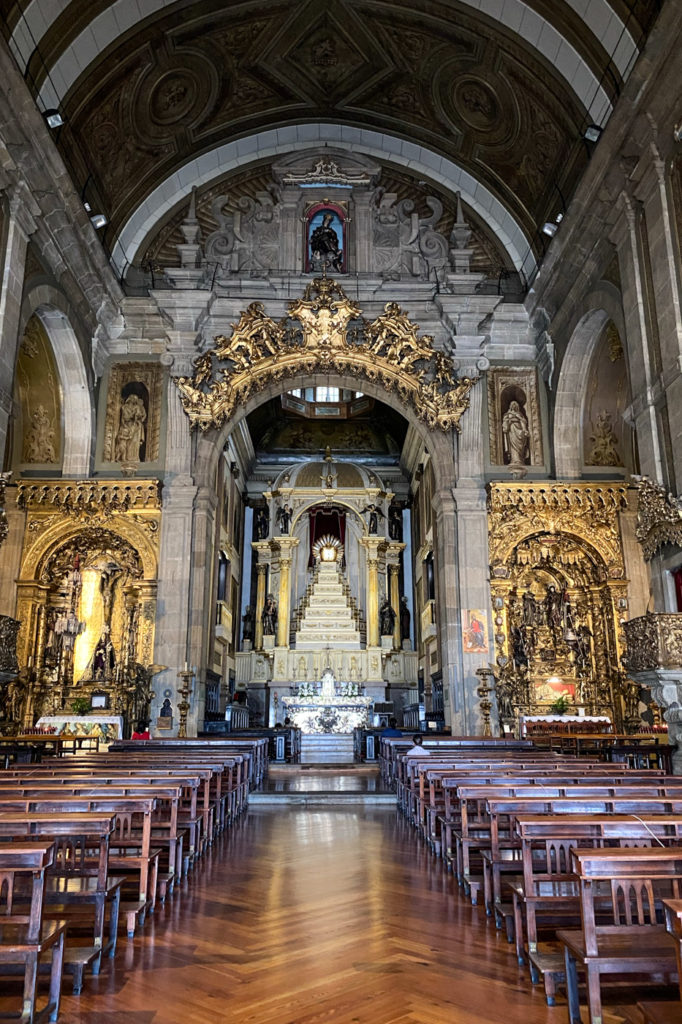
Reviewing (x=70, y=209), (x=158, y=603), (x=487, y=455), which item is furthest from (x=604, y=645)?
(x=70, y=209)

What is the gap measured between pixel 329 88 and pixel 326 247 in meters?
3.08

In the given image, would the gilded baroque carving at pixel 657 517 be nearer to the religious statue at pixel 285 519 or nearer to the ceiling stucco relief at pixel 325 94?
the ceiling stucco relief at pixel 325 94

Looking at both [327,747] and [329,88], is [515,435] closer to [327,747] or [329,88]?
[329,88]

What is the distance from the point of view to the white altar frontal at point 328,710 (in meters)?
19.8

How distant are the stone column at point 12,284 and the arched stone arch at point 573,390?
9109 mm

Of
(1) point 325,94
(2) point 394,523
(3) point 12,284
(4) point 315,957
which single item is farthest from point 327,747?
(4) point 315,957

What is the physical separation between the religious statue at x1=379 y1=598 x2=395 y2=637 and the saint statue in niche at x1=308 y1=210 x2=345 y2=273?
9892mm

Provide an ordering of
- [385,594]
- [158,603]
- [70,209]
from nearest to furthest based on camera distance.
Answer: [70,209]
[158,603]
[385,594]

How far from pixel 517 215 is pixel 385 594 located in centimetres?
1105

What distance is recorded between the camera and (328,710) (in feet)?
65.3

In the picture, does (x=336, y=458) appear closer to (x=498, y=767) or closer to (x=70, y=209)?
(x=70, y=209)

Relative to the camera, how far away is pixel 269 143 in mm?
17734

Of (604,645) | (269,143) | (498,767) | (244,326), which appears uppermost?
(269,143)

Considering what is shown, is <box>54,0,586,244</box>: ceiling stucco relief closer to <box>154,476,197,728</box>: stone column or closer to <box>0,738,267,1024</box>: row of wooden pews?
<box>154,476,197,728</box>: stone column
